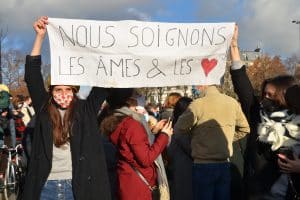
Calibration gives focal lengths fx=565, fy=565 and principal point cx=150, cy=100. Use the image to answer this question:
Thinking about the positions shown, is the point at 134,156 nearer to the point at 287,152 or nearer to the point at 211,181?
the point at 287,152

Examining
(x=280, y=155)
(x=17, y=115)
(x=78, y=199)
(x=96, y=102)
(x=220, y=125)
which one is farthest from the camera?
(x=17, y=115)

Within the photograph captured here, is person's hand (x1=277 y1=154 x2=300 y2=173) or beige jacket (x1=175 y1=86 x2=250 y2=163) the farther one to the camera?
beige jacket (x1=175 y1=86 x2=250 y2=163)

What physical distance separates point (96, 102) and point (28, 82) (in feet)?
1.67

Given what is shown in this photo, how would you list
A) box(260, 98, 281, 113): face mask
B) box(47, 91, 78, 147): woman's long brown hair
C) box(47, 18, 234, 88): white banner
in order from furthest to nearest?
box(47, 18, 234, 88): white banner, box(47, 91, 78, 147): woman's long brown hair, box(260, 98, 281, 113): face mask

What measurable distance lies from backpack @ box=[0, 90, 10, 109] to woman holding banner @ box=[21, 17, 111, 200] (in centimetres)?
500

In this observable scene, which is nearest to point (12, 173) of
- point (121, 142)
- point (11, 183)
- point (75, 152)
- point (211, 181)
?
point (11, 183)

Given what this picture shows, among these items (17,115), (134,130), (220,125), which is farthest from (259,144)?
(17,115)

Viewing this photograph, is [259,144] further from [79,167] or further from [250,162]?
[79,167]

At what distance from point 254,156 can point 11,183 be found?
6543 mm

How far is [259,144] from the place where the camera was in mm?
3529

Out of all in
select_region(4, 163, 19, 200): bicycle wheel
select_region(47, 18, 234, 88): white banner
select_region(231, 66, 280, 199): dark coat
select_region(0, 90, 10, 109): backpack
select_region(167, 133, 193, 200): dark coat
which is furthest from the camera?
select_region(4, 163, 19, 200): bicycle wheel

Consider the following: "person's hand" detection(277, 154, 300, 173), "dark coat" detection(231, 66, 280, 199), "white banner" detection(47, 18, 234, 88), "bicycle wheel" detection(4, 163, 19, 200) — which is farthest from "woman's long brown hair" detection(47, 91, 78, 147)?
"bicycle wheel" detection(4, 163, 19, 200)

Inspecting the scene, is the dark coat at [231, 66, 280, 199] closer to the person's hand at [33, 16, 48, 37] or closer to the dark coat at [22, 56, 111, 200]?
the dark coat at [22, 56, 111, 200]

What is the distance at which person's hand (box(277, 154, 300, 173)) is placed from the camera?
3.28 metres
